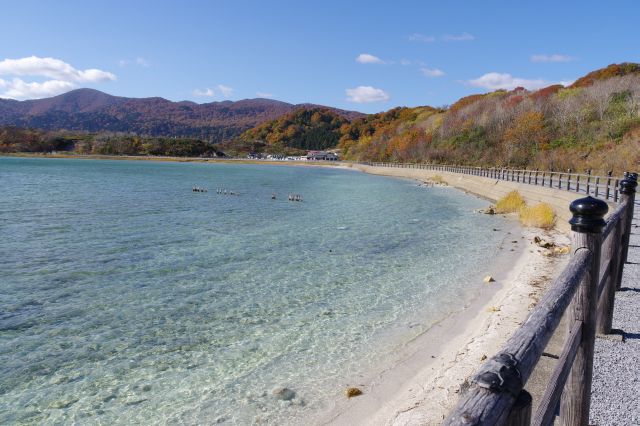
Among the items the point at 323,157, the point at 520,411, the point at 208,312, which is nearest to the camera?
the point at 520,411

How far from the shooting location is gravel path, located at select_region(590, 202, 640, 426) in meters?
4.00

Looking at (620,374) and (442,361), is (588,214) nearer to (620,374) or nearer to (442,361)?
(620,374)

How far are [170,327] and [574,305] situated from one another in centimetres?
698

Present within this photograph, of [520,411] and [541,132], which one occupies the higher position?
[541,132]

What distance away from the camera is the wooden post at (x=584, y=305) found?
3006 mm

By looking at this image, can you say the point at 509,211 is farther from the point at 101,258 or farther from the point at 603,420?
the point at 603,420

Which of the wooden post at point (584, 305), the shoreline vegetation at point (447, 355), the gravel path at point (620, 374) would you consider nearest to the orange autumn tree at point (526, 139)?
the shoreline vegetation at point (447, 355)

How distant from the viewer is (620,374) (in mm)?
4734

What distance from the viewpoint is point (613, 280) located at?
5441 millimetres

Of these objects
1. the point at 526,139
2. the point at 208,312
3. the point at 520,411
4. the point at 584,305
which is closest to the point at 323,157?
the point at 526,139

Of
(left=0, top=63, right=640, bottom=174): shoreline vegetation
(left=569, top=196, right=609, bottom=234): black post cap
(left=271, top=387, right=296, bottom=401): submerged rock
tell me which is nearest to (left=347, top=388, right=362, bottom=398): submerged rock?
(left=271, top=387, right=296, bottom=401): submerged rock

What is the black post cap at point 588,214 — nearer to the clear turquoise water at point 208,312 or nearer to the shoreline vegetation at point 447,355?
the shoreline vegetation at point 447,355

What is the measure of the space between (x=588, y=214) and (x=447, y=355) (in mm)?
4638

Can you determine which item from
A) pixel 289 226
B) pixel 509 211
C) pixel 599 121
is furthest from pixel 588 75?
pixel 289 226
